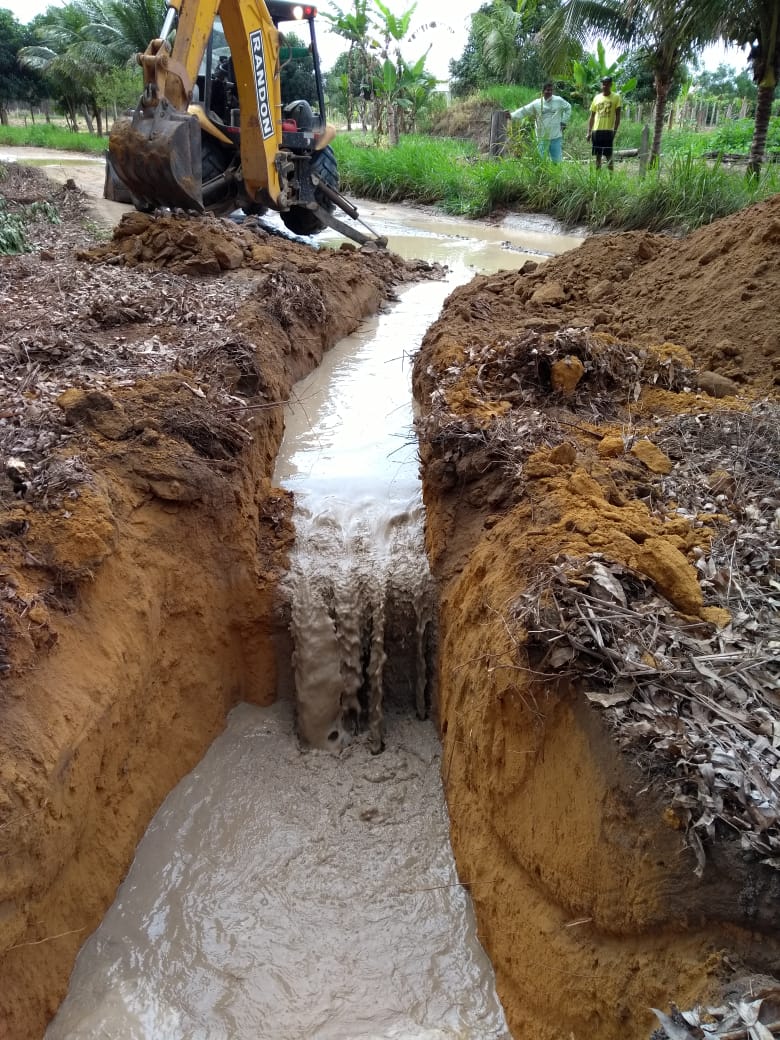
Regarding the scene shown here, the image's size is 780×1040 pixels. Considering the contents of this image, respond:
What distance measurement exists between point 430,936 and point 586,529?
1881 millimetres

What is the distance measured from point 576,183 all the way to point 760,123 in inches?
132

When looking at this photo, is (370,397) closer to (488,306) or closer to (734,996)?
(488,306)

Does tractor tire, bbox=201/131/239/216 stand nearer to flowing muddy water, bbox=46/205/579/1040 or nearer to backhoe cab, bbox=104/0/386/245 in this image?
backhoe cab, bbox=104/0/386/245

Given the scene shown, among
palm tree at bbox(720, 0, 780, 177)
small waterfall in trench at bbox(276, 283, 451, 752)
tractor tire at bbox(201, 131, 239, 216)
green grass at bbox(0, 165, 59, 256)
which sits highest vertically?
palm tree at bbox(720, 0, 780, 177)

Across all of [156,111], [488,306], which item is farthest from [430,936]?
[156,111]

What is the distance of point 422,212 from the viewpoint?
727 inches

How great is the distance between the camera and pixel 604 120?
15070mm

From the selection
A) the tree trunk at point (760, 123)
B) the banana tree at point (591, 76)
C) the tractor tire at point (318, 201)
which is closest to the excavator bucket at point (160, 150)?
the tractor tire at point (318, 201)

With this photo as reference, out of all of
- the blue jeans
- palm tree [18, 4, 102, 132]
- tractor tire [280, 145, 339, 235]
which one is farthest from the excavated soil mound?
palm tree [18, 4, 102, 132]

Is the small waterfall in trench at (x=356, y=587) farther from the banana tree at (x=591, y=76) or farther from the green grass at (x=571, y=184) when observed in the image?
the banana tree at (x=591, y=76)

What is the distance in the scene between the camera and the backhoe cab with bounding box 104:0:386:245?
8.07 metres

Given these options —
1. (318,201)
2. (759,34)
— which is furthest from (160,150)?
(759,34)

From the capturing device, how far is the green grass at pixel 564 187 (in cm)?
1223

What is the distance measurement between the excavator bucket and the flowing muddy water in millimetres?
4659
